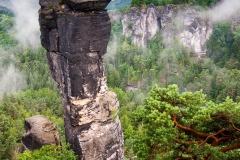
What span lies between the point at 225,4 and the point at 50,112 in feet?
204

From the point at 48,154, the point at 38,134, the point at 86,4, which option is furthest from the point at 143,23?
the point at 48,154

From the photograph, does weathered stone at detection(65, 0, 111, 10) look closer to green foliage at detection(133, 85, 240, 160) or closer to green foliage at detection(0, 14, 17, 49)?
green foliage at detection(133, 85, 240, 160)

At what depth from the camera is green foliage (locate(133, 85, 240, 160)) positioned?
36.6ft

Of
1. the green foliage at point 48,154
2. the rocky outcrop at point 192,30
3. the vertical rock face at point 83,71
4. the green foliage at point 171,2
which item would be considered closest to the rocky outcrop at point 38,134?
the vertical rock face at point 83,71

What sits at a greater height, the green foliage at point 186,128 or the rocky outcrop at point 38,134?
the green foliage at point 186,128

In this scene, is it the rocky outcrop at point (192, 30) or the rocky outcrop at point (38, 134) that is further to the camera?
the rocky outcrop at point (192, 30)

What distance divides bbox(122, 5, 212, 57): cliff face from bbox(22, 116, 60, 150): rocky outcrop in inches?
2689

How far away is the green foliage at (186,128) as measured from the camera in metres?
11.1

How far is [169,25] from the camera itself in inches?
3455

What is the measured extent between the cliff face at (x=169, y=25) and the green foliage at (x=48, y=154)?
230 feet

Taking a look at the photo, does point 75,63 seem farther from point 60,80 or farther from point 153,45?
point 153,45

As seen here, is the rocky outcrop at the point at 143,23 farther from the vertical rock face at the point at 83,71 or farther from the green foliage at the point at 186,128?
the green foliage at the point at 186,128

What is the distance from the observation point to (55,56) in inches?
696

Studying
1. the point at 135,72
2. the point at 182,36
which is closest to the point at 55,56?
the point at 135,72
